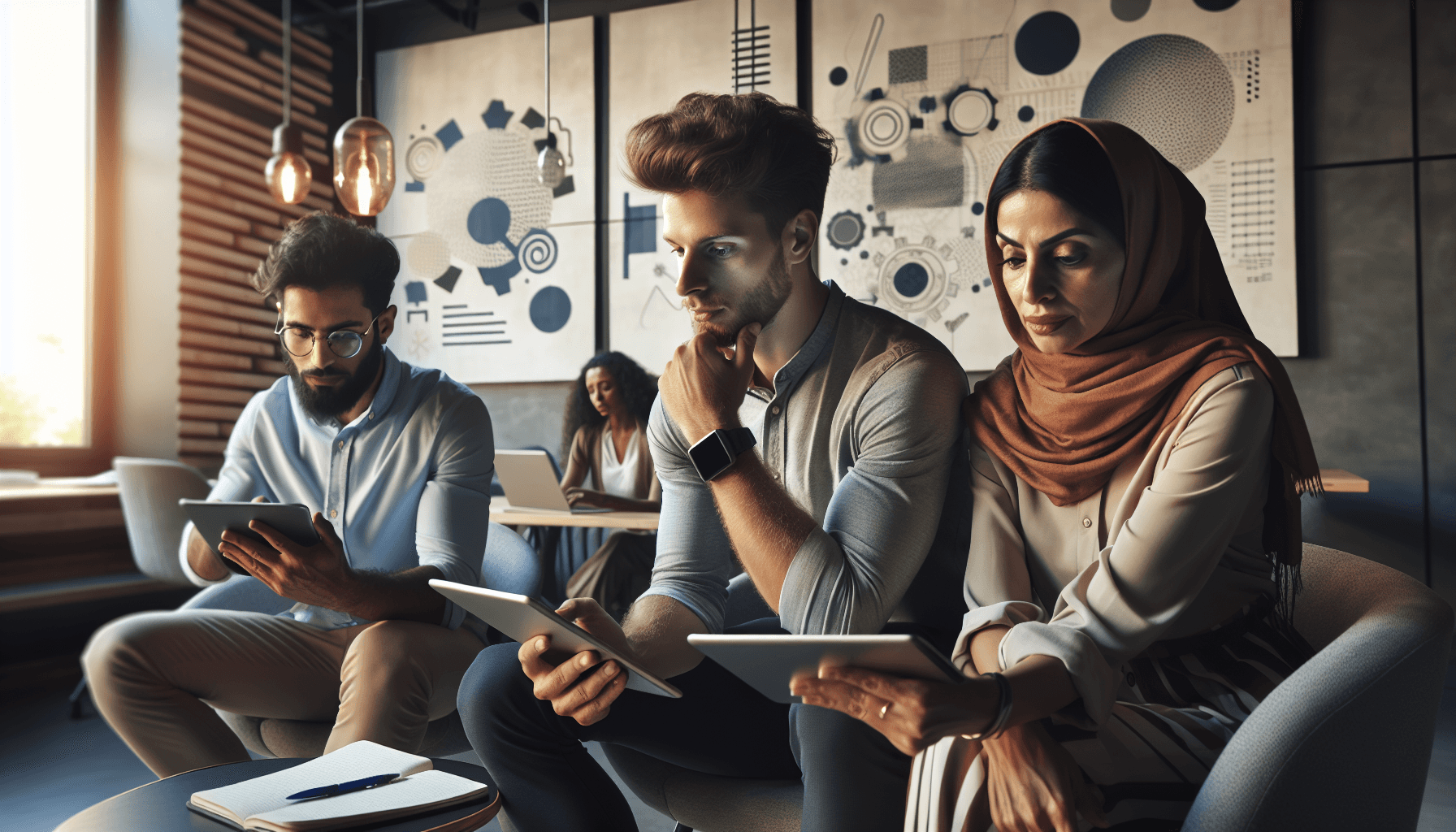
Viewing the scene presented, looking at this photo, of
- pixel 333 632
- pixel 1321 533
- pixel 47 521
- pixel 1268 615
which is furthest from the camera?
pixel 47 521

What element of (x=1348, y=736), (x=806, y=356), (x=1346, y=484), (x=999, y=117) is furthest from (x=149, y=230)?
(x=1346, y=484)

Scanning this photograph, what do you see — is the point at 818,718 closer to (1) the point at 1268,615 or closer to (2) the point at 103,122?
(1) the point at 1268,615

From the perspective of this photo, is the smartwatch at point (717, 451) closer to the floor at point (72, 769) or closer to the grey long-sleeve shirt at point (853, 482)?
the grey long-sleeve shirt at point (853, 482)

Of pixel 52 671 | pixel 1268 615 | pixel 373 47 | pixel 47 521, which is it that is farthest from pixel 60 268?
pixel 1268 615

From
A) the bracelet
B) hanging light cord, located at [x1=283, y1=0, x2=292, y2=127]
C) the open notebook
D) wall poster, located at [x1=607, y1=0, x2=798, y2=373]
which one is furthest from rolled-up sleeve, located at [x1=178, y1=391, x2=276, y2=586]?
hanging light cord, located at [x1=283, y1=0, x2=292, y2=127]

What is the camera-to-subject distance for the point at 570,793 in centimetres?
140

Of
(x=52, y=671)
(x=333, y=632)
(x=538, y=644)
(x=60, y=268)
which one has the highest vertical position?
(x=60, y=268)

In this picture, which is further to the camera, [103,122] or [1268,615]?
[103,122]

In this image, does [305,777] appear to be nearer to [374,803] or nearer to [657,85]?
[374,803]

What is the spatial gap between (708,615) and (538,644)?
38 cm

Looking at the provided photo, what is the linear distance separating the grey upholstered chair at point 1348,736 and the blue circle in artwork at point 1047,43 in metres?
4.12

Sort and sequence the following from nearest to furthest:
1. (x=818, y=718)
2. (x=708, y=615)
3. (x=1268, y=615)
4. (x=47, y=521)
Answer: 1. (x=818, y=718)
2. (x=1268, y=615)
3. (x=708, y=615)
4. (x=47, y=521)

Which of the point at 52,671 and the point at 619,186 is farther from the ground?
the point at 619,186

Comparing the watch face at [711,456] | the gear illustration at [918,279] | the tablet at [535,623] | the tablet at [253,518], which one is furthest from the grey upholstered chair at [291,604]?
the gear illustration at [918,279]
